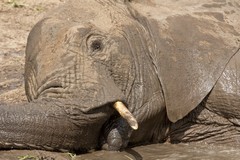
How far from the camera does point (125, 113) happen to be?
4.80 m

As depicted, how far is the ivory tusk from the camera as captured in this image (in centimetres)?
475

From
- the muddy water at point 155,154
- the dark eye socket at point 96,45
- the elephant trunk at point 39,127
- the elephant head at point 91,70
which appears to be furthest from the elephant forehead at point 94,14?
the muddy water at point 155,154

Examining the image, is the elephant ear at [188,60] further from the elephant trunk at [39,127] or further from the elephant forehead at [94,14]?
the elephant trunk at [39,127]

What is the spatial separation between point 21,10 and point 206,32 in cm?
437

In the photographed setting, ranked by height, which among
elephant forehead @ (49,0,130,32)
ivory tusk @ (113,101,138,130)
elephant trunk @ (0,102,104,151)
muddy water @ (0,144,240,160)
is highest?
elephant forehead @ (49,0,130,32)

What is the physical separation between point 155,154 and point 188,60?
2.44ft

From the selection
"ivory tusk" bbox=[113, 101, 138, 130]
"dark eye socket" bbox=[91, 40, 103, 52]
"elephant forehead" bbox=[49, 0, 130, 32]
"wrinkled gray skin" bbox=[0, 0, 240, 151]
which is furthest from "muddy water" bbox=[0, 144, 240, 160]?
"elephant forehead" bbox=[49, 0, 130, 32]

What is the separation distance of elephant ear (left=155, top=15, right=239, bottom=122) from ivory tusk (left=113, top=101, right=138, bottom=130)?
627 mm

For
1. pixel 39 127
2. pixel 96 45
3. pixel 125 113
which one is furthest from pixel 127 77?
pixel 39 127

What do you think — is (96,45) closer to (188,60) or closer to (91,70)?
(91,70)

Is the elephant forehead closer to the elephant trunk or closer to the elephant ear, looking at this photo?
the elephant ear

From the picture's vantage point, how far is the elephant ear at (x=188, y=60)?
5.43m

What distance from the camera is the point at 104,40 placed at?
5.22 m

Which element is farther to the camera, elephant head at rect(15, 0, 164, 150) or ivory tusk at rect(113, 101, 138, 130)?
elephant head at rect(15, 0, 164, 150)
